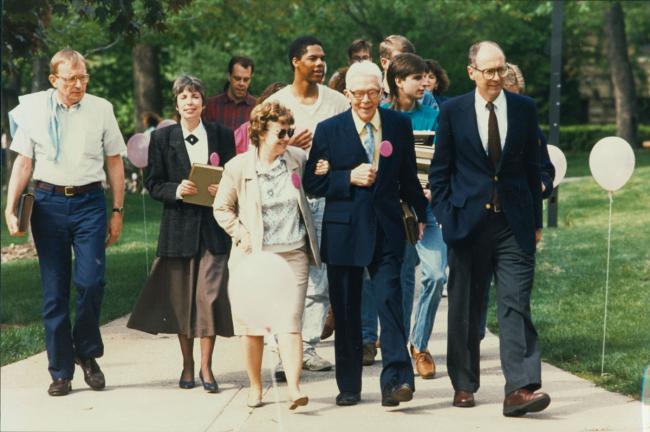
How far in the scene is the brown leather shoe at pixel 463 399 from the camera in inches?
291

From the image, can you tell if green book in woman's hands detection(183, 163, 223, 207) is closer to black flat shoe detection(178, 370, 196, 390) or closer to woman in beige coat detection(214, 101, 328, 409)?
woman in beige coat detection(214, 101, 328, 409)

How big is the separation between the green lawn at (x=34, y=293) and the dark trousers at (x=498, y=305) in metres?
3.46

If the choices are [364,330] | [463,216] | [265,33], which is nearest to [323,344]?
[364,330]

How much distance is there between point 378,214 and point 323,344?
263 cm

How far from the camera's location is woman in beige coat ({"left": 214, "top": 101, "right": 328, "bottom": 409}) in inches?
288

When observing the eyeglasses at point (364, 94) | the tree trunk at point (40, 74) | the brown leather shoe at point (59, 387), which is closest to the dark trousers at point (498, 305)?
the eyeglasses at point (364, 94)

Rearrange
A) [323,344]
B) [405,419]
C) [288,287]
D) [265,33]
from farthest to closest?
[265,33] < [323,344] < [405,419] < [288,287]

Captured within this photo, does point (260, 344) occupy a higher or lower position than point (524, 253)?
lower

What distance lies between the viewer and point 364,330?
29.5 ft

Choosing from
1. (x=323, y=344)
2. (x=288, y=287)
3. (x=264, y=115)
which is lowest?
(x=323, y=344)

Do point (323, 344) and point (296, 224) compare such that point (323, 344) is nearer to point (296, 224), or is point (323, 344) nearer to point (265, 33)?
point (296, 224)

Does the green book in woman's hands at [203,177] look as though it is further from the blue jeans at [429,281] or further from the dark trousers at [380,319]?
the blue jeans at [429,281]

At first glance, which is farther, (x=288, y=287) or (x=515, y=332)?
(x=515, y=332)

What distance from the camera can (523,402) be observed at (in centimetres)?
707
